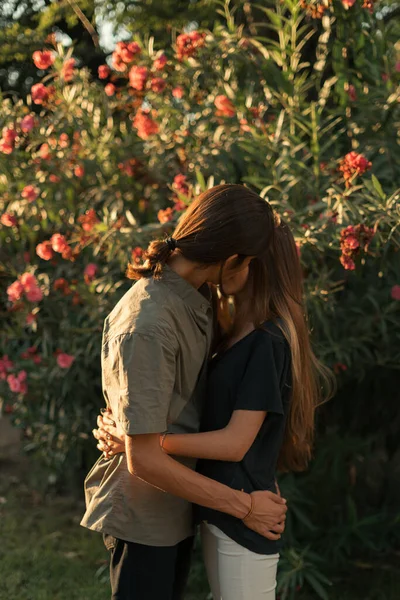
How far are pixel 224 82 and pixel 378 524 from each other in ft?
7.78

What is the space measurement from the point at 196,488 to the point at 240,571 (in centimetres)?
27

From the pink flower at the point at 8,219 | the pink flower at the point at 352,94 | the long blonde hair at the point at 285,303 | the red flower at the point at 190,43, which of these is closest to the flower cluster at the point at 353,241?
the long blonde hair at the point at 285,303

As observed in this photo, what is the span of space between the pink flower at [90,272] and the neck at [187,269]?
2.28 meters

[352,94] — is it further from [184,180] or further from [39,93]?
[39,93]

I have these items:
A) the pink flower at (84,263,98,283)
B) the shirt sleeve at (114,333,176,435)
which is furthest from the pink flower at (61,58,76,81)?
the shirt sleeve at (114,333,176,435)

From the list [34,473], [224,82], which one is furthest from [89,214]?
[34,473]

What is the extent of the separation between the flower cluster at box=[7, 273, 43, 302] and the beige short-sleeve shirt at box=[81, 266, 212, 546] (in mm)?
2317

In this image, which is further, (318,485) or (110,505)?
(318,485)

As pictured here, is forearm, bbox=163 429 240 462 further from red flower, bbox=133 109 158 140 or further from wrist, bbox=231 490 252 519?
red flower, bbox=133 109 158 140

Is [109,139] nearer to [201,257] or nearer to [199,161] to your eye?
[199,161]

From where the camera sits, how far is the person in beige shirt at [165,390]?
82.5 inches

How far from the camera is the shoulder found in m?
2.09

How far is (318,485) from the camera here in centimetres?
445

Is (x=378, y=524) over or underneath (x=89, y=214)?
underneath
